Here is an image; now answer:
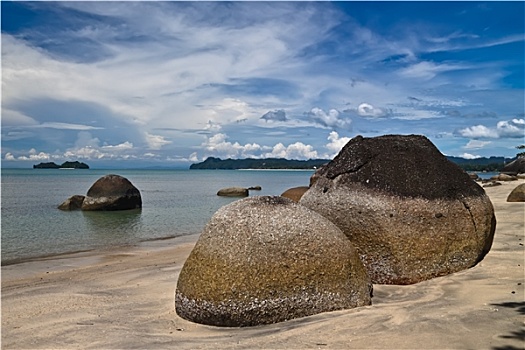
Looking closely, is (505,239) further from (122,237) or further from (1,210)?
(1,210)

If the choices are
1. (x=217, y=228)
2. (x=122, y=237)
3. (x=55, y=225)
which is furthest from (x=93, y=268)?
(x=55, y=225)

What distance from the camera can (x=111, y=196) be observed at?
27984mm

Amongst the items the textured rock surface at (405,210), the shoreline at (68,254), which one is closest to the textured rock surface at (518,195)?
the textured rock surface at (405,210)

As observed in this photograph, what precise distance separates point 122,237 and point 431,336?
627 inches

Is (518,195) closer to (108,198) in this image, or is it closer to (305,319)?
(305,319)

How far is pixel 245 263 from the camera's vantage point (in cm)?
596

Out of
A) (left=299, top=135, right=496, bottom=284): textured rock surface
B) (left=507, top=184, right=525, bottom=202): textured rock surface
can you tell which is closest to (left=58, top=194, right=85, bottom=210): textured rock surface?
(left=299, top=135, right=496, bottom=284): textured rock surface

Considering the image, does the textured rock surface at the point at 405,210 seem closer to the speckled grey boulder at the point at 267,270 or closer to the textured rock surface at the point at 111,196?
the speckled grey boulder at the point at 267,270

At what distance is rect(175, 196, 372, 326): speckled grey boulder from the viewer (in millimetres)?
5906

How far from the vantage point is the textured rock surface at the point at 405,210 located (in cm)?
744

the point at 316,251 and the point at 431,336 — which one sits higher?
the point at 316,251

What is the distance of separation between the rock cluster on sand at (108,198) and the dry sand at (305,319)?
1755 cm

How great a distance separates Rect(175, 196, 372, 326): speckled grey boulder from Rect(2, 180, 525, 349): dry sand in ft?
0.64

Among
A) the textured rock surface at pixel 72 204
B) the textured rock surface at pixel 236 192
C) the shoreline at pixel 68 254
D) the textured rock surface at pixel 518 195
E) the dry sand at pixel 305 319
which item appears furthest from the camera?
the textured rock surface at pixel 236 192
